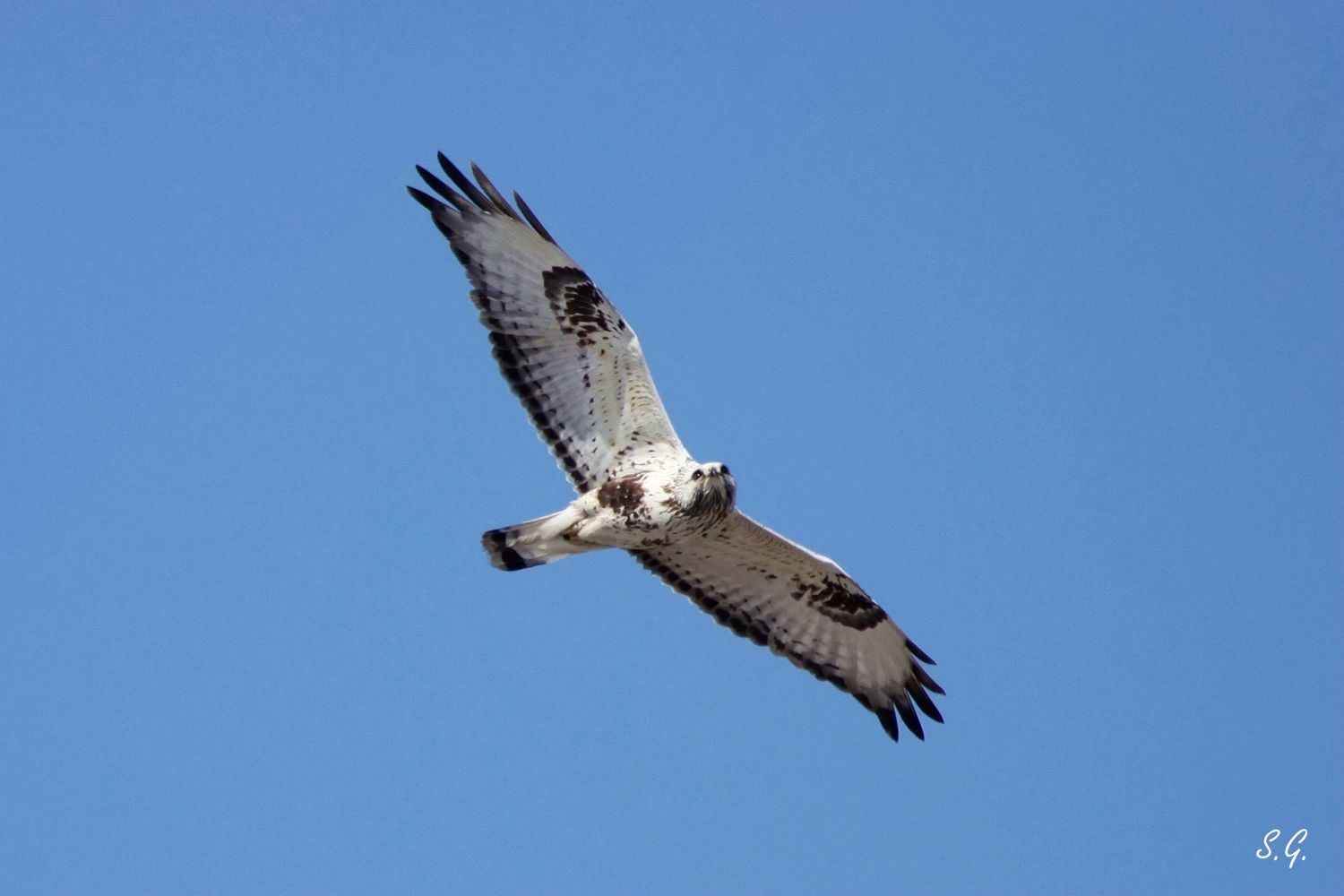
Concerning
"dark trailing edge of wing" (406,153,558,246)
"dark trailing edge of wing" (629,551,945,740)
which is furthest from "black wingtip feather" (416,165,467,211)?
"dark trailing edge of wing" (629,551,945,740)

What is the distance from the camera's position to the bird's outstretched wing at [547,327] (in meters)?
11.5

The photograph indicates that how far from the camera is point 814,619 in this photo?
12.3 m

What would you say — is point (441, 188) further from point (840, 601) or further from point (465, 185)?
point (840, 601)

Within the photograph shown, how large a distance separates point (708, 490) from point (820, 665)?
2.00 meters

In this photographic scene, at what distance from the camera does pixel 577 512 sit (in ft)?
37.1

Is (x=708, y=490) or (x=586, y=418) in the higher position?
(x=586, y=418)

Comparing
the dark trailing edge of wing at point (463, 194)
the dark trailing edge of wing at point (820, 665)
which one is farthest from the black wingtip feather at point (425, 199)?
the dark trailing edge of wing at point (820, 665)

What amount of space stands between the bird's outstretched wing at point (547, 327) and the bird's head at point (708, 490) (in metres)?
0.56

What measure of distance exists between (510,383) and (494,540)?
0.98m

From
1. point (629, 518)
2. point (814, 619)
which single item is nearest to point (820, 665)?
point (814, 619)

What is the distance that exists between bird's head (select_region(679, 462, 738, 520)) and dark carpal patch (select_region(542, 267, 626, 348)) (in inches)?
42.6

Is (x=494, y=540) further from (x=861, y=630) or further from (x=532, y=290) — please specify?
(x=861, y=630)

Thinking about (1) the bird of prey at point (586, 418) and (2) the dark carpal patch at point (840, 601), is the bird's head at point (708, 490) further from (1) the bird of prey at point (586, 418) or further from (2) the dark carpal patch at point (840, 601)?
(2) the dark carpal patch at point (840, 601)

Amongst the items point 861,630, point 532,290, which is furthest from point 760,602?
point 532,290
